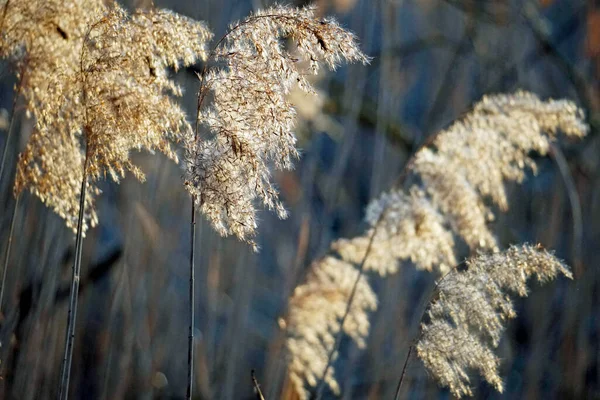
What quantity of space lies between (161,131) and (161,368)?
5.84 feet

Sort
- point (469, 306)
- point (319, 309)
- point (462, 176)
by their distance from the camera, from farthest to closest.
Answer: point (319, 309), point (462, 176), point (469, 306)

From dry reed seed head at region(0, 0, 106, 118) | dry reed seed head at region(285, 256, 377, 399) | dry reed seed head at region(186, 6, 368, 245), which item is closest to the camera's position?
dry reed seed head at region(186, 6, 368, 245)

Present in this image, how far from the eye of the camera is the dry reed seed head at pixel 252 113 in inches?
42.2

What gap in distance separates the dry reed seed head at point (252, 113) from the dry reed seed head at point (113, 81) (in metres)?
0.07

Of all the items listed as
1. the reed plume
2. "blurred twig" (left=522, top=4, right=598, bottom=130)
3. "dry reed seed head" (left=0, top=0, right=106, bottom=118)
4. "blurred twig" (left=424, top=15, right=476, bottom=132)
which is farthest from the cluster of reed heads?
"blurred twig" (left=522, top=4, right=598, bottom=130)

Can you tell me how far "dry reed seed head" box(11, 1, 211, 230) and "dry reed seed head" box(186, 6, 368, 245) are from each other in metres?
0.07

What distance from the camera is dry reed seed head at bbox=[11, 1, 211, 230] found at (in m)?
1.10

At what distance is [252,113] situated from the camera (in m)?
1.09

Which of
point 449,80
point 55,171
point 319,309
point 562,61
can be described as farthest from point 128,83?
point 562,61

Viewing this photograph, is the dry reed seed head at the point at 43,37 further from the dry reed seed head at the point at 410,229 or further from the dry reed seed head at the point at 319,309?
the dry reed seed head at the point at 319,309

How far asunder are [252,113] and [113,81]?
0.71 ft

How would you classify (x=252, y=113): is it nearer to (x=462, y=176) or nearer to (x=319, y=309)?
(x=462, y=176)

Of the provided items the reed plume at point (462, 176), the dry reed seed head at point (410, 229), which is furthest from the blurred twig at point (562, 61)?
the dry reed seed head at point (410, 229)

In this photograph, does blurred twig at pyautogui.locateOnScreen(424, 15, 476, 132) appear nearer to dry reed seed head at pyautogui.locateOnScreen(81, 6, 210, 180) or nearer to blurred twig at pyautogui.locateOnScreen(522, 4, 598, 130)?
blurred twig at pyautogui.locateOnScreen(522, 4, 598, 130)
